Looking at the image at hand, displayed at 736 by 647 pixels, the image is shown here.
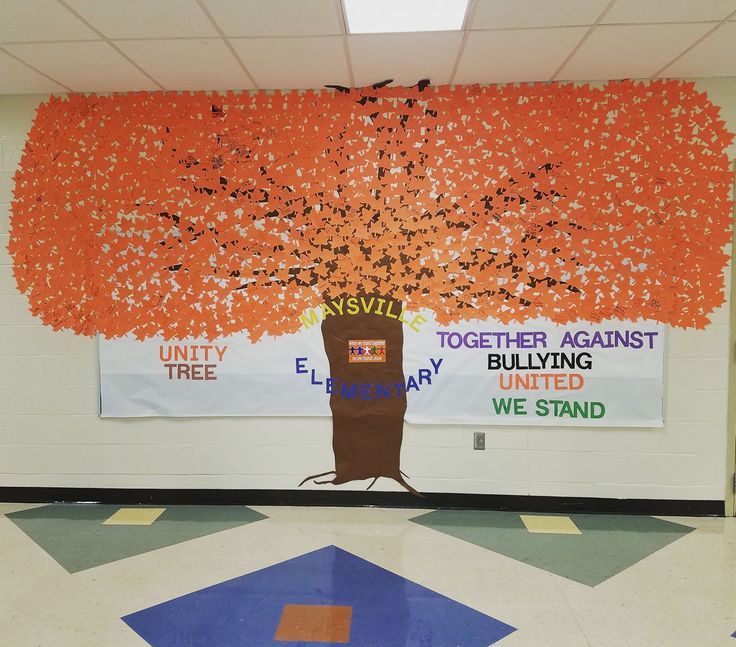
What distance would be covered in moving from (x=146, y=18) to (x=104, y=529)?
9.09 feet

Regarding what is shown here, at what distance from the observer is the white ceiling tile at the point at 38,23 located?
2.30 metres

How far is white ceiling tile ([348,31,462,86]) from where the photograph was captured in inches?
102

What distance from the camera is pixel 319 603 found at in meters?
2.30

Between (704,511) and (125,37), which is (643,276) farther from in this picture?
(125,37)

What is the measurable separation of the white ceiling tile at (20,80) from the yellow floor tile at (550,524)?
396 centimetres

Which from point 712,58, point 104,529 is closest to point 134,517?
point 104,529

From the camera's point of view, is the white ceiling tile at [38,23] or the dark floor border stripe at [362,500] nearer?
the white ceiling tile at [38,23]

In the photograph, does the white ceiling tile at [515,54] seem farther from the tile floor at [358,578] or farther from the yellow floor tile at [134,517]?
the yellow floor tile at [134,517]

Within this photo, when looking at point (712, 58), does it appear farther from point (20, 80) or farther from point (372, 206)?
point (20, 80)

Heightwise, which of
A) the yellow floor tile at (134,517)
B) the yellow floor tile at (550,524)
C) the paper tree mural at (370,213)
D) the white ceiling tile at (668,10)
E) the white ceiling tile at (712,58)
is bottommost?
the yellow floor tile at (134,517)

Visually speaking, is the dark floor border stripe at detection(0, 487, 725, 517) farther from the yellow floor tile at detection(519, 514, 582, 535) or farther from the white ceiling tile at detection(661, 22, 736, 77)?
the white ceiling tile at detection(661, 22, 736, 77)

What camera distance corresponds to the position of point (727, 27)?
8.23 feet

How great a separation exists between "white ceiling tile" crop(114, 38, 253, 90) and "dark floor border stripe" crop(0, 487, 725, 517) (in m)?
2.60

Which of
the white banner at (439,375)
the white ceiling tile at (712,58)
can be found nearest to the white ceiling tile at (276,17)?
the white banner at (439,375)
